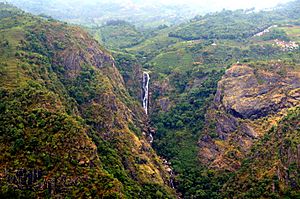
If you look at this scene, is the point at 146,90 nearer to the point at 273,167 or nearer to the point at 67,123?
the point at 67,123

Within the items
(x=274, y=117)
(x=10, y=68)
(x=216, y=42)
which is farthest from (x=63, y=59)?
(x=216, y=42)

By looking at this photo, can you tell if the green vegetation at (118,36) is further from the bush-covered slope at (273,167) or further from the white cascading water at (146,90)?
the bush-covered slope at (273,167)

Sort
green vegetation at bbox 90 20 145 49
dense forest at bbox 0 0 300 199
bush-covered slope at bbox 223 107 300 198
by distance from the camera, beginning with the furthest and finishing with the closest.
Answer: green vegetation at bbox 90 20 145 49 < bush-covered slope at bbox 223 107 300 198 < dense forest at bbox 0 0 300 199

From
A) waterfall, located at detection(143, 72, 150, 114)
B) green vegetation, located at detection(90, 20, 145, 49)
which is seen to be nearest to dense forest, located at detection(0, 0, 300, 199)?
waterfall, located at detection(143, 72, 150, 114)

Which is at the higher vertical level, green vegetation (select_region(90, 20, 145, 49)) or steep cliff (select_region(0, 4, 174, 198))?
steep cliff (select_region(0, 4, 174, 198))

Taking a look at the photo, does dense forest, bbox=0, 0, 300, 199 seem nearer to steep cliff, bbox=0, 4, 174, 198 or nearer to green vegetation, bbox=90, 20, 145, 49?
steep cliff, bbox=0, 4, 174, 198

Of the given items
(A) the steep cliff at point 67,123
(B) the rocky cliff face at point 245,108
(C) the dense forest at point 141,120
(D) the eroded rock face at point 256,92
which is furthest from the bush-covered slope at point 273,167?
(A) the steep cliff at point 67,123
